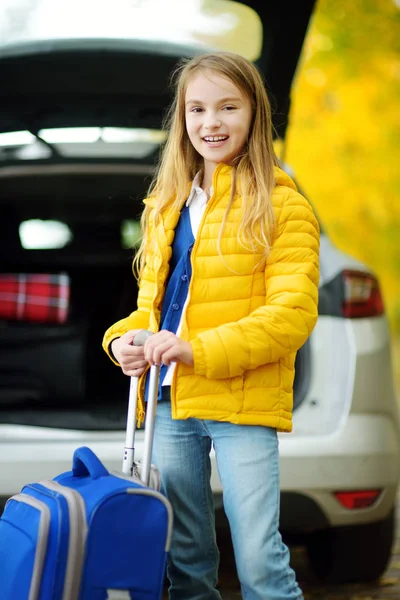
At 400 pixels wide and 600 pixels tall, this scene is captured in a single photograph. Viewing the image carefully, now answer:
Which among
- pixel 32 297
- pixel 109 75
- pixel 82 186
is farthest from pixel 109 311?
pixel 109 75

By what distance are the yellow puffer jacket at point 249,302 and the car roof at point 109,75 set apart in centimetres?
115

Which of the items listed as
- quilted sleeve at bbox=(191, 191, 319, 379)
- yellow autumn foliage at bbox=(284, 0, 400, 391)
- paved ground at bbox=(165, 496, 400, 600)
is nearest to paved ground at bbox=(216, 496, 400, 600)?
paved ground at bbox=(165, 496, 400, 600)

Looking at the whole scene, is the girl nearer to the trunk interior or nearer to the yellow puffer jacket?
the yellow puffer jacket

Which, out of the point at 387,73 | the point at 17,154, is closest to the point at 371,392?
the point at 17,154

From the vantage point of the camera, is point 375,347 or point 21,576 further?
point 375,347

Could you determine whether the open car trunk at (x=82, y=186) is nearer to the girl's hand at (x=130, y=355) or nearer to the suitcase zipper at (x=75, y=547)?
the girl's hand at (x=130, y=355)

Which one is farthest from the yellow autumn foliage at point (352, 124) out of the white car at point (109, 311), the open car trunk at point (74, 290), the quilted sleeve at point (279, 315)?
the quilted sleeve at point (279, 315)

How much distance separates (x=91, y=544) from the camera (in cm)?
194

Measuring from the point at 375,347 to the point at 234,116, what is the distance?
44.0 inches

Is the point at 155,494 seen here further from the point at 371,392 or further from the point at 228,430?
the point at 371,392

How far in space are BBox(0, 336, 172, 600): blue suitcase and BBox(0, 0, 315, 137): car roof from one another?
64.4 inches

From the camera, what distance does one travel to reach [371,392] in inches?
117

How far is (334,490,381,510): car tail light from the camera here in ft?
9.50

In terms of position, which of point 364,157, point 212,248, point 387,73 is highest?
point 387,73
